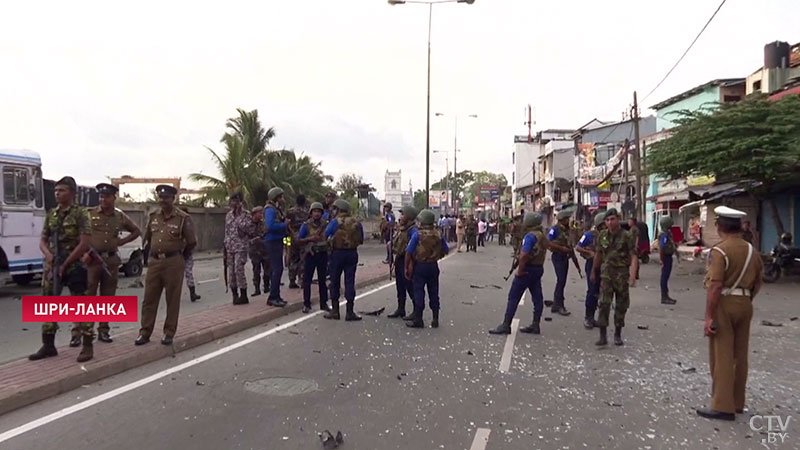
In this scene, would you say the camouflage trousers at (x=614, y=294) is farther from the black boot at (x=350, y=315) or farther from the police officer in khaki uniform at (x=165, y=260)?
the police officer in khaki uniform at (x=165, y=260)

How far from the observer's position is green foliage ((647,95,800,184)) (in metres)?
15.0

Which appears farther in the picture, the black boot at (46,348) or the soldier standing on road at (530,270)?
the soldier standing on road at (530,270)

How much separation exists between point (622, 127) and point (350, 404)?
46.8 m

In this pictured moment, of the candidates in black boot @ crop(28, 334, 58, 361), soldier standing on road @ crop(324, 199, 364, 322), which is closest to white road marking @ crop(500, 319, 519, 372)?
soldier standing on road @ crop(324, 199, 364, 322)

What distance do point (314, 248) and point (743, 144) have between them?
1196cm

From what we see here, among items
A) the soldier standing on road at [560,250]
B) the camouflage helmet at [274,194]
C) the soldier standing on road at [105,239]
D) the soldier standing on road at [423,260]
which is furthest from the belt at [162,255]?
→ the soldier standing on road at [560,250]

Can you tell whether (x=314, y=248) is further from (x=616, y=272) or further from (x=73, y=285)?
(x=616, y=272)

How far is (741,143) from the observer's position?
50.1ft

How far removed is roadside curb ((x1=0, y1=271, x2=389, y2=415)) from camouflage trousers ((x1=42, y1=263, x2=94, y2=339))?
31cm

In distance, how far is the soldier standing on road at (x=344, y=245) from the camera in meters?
8.91

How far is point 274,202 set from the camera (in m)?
9.95

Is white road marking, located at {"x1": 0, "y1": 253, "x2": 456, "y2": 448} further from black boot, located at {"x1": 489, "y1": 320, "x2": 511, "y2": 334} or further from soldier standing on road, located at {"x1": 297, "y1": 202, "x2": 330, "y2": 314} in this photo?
black boot, located at {"x1": 489, "y1": 320, "x2": 511, "y2": 334}

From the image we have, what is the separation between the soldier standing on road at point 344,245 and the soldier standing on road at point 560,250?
3.37m
